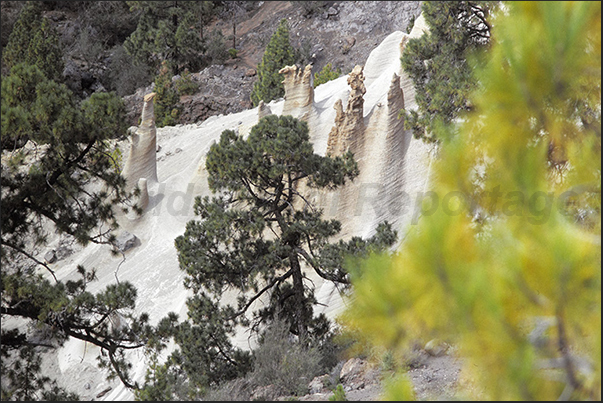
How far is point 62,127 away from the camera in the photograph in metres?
5.80

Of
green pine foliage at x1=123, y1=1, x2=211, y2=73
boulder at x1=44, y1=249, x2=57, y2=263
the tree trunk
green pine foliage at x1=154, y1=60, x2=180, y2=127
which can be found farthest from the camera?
green pine foliage at x1=123, y1=1, x2=211, y2=73

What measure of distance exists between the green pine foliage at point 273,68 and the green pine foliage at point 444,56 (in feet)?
51.9

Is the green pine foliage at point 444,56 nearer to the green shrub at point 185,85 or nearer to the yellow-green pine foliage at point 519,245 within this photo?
the yellow-green pine foliage at point 519,245

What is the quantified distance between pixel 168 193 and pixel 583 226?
14.2 metres

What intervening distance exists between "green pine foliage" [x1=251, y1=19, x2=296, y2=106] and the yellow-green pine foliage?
22.1 m

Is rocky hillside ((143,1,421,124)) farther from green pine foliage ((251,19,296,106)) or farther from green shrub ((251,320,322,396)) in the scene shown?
green shrub ((251,320,322,396))

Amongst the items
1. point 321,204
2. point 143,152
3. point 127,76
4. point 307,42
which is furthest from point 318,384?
point 127,76

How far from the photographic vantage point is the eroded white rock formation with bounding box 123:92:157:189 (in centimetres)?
1631

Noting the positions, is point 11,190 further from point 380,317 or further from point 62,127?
point 380,317

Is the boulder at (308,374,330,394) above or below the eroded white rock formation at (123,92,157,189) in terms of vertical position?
below

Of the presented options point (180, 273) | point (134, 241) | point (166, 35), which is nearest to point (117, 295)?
point (180, 273)

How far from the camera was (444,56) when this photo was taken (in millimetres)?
8766

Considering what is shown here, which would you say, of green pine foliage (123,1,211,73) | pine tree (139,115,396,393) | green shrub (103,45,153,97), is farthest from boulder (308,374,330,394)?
green shrub (103,45,153,97)

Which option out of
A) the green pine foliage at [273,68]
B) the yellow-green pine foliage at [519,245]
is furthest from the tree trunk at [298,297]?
the green pine foliage at [273,68]
